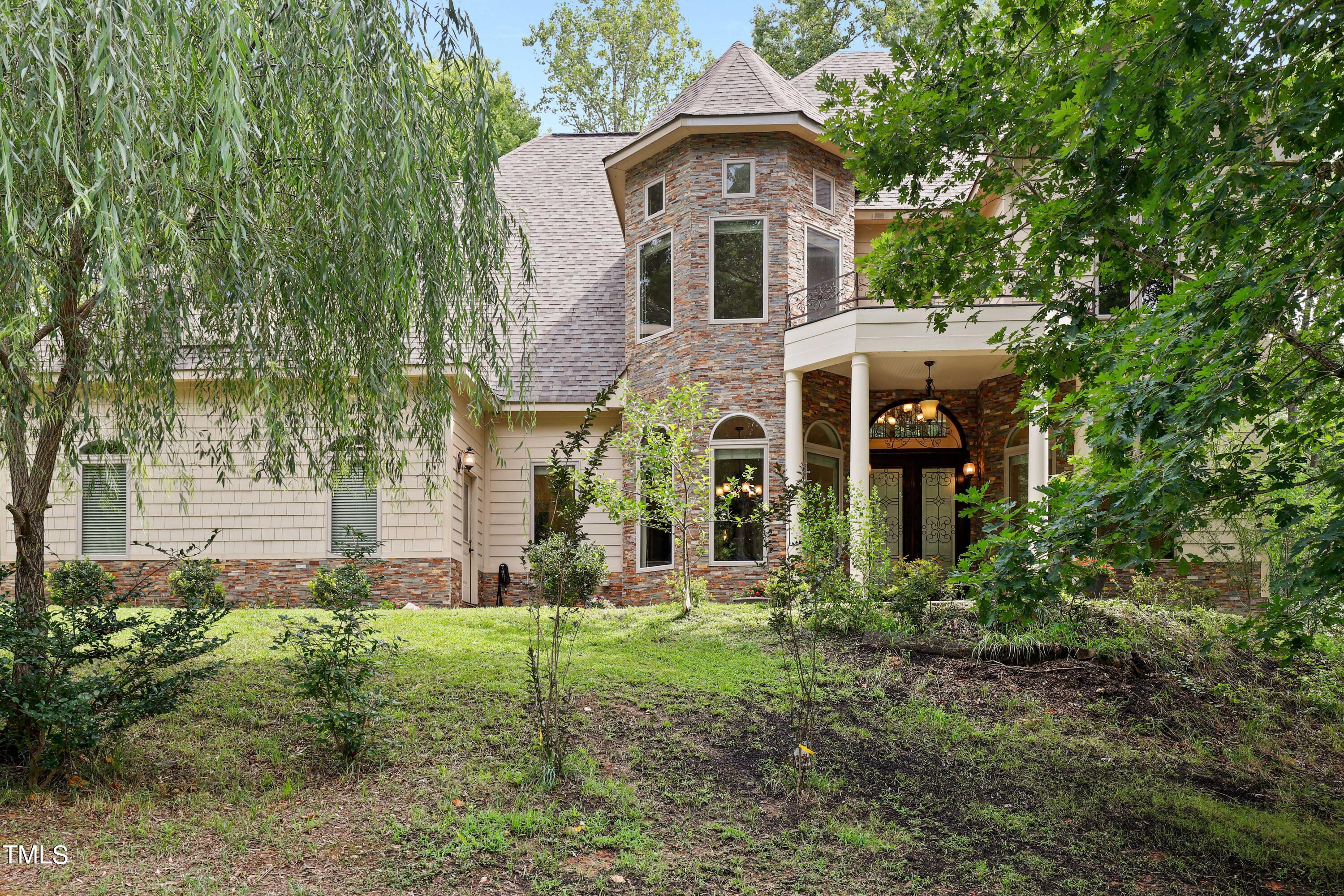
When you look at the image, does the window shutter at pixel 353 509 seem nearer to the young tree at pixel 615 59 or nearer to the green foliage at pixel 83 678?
the green foliage at pixel 83 678

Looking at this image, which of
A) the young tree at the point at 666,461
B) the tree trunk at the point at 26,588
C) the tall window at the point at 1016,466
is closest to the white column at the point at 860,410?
the young tree at the point at 666,461

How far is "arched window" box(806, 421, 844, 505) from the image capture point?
14.8 meters

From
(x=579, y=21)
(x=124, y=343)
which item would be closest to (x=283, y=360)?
(x=124, y=343)

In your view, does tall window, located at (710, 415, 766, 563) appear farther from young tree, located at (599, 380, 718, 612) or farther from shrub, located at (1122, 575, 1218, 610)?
shrub, located at (1122, 575, 1218, 610)

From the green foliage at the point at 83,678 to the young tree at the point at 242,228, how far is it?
0.14 metres

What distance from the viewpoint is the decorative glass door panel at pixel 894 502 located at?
16266mm

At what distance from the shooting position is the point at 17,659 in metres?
5.88

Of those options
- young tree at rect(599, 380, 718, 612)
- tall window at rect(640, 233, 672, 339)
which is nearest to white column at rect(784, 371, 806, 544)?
young tree at rect(599, 380, 718, 612)

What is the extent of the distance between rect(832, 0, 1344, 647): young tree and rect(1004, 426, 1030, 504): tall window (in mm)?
7515

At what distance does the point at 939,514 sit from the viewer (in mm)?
16234

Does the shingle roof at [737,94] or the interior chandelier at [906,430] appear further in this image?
the interior chandelier at [906,430]

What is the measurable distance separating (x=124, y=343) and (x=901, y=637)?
6.96 m

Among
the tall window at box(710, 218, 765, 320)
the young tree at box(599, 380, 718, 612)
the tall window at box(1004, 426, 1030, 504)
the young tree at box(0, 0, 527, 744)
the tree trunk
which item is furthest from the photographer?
the tall window at box(1004, 426, 1030, 504)

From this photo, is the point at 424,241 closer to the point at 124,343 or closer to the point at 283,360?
the point at 283,360
